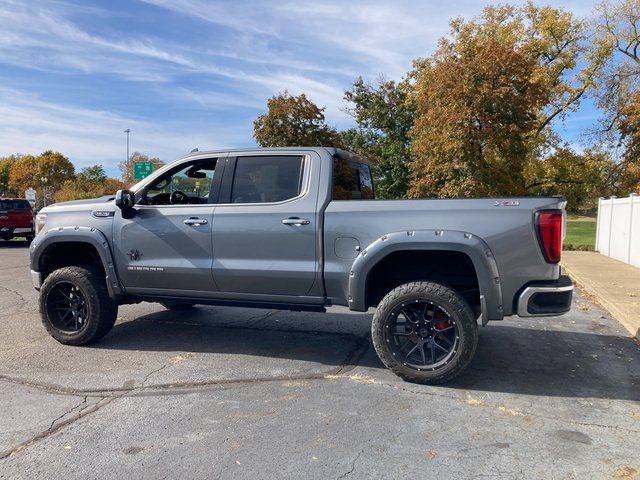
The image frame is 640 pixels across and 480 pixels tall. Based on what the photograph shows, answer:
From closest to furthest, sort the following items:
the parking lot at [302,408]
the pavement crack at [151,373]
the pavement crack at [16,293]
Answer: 1. the parking lot at [302,408]
2. the pavement crack at [151,373]
3. the pavement crack at [16,293]

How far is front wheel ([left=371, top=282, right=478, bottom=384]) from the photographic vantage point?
14.8 feet

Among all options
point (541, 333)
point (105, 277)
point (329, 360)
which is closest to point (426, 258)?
point (329, 360)

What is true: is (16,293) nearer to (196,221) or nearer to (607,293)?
(196,221)

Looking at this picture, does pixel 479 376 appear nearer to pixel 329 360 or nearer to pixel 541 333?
pixel 329 360

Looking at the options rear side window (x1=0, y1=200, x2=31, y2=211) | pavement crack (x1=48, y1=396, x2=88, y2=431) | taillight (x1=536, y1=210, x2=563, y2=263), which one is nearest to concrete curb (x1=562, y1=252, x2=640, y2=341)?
taillight (x1=536, y1=210, x2=563, y2=263)

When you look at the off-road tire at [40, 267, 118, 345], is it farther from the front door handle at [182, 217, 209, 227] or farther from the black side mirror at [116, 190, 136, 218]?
the front door handle at [182, 217, 209, 227]

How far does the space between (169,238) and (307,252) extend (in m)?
1.51

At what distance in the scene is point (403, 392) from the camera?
4.51 metres

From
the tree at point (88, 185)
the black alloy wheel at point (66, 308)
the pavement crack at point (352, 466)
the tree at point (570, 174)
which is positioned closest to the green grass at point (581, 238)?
the tree at point (570, 174)

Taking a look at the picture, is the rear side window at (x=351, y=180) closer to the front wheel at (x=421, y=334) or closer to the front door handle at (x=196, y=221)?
the front wheel at (x=421, y=334)

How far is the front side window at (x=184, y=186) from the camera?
5.57 meters

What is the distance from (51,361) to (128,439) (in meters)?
2.23

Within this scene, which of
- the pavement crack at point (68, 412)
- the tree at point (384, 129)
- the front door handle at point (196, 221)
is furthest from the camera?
the tree at point (384, 129)

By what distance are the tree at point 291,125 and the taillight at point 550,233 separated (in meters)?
15.8
